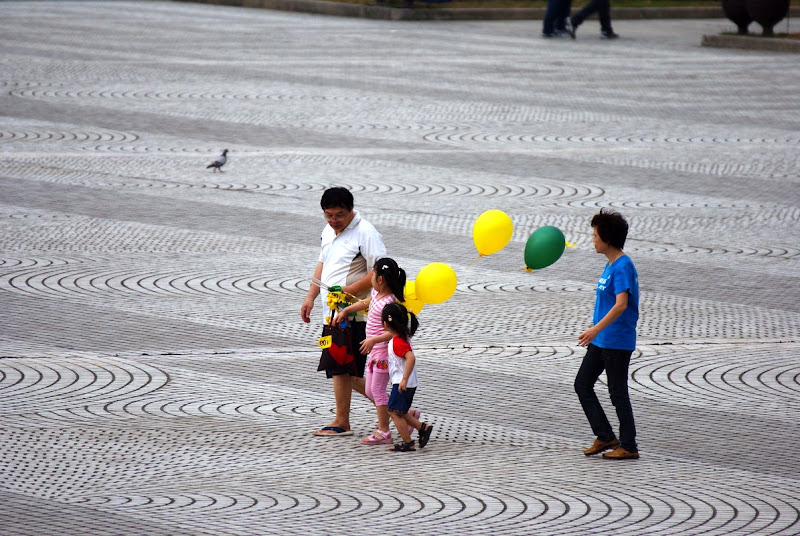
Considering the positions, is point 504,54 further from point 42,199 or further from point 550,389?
point 550,389

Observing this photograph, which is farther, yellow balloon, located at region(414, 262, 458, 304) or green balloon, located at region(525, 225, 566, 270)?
green balloon, located at region(525, 225, 566, 270)

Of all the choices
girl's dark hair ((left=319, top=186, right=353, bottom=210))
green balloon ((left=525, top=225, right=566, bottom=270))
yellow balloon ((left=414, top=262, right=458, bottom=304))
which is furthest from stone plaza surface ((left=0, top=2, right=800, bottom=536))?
girl's dark hair ((left=319, top=186, right=353, bottom=210))

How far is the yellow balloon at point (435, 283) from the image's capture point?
6.55 m

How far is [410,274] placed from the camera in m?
10.0

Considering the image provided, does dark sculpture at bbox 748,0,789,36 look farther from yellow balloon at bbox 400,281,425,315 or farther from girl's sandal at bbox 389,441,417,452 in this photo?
girl's sandal at bbox 389,441,417,452

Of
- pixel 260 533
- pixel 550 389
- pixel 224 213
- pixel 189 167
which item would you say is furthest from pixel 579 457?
pixel 189 167

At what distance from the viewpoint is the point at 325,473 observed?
6.06m

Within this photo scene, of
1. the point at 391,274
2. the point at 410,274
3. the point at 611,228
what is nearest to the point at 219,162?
the point at 410,274

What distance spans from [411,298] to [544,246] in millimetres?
798

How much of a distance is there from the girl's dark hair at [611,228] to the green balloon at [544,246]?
12.3 inches

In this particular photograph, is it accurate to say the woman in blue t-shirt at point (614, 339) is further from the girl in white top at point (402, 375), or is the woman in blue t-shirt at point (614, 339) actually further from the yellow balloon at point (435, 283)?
the girl in white top at point (402, 375)

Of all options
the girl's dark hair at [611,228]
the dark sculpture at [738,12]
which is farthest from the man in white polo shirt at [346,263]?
the dark sculpture at [738,12]

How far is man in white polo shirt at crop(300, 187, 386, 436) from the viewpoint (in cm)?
673

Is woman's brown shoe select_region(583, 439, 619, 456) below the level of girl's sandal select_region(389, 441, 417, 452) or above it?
above
